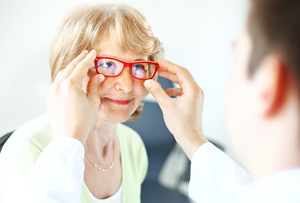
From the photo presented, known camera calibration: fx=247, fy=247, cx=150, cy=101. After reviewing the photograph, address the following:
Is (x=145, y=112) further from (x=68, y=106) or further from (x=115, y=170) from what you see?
(x=68, y=106)

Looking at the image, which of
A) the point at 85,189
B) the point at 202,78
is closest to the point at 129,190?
the point at 85,189

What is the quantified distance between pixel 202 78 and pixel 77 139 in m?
2.13

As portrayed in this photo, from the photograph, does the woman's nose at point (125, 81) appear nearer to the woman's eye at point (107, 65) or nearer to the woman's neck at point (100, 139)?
the woman's eye at point (107, 65)

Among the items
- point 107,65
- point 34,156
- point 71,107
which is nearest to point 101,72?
point 107,65

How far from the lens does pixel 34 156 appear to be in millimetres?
1013

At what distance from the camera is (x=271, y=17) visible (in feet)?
1.48

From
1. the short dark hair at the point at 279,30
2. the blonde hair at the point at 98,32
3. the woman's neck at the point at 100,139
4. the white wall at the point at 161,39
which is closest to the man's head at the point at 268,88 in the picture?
the short dark hair at the point at 279,30

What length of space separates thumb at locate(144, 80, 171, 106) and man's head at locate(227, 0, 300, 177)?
44cm

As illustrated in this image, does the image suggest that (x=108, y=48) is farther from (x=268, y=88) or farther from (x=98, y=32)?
(x=268, y=88)

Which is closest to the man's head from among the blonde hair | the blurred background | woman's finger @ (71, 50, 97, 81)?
woman's finger @ (71, 50, 97, 81)

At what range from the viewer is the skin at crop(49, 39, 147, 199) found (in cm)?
113

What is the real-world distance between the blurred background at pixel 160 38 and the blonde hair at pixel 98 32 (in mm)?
236

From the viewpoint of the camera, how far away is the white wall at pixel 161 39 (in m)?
1.94

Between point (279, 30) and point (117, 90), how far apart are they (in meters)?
0.82
